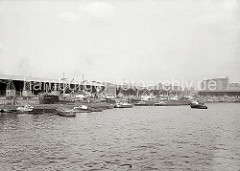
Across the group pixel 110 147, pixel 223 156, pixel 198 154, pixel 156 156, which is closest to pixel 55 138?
pixel 110 147

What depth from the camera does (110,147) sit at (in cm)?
3319

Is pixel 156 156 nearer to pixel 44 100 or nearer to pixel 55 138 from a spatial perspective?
pixel 55 138

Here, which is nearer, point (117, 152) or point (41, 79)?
point (117, 152)

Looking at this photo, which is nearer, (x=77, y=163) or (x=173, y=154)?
(x=77, y=163)

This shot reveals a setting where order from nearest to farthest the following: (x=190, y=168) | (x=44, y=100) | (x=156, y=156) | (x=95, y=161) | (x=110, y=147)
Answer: (x=190, y=168) → (x=95, y=161) → (x=156, y=156) → (x=110, y=147) → (x=44, y=100)

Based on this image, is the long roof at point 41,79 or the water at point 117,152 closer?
the water at point 117,152

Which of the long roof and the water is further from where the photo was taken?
the long roof

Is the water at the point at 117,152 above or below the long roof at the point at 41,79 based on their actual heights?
below

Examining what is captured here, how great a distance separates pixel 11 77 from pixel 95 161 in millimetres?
115244

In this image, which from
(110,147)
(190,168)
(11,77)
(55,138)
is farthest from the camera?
(11,77)

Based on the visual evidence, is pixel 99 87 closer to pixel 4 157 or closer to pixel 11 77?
pixel 11 77

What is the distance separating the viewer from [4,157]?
2778 centimetres

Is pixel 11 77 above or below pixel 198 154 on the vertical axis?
above

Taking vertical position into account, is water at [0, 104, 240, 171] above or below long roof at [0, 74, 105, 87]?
below
